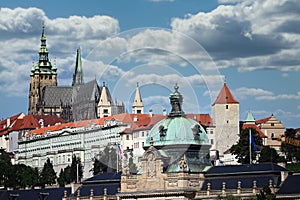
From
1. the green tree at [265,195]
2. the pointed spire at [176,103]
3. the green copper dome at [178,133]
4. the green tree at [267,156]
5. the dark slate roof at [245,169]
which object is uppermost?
the green tree at [267,156]

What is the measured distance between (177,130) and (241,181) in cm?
879

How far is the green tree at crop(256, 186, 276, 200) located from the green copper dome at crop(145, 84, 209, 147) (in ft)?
42.9

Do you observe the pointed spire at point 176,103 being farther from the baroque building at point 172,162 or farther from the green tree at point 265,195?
the green tree at point 265,195

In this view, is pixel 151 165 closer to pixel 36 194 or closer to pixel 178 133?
pixel 178 133

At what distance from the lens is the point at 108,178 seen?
126875 millimetres

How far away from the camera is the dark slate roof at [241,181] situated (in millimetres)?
110625

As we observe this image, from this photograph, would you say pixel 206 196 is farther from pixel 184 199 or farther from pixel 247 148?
pixel 247 148

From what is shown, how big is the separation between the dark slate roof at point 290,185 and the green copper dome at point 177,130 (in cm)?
1144

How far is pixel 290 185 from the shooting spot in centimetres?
10756

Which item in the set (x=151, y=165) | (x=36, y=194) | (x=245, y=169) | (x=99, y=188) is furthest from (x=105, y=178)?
(x=245, y=169)

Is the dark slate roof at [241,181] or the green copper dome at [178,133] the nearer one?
the dark slate roof at [241,181]

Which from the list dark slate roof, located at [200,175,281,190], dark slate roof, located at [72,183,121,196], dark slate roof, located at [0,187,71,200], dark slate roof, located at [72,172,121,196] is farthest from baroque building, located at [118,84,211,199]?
dark slate roof, located at [0,187,71,200]

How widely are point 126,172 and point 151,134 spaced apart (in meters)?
4.66

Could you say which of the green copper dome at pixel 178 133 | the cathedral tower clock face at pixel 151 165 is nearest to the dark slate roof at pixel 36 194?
the cathedral tower clock face at pixel 151 165
